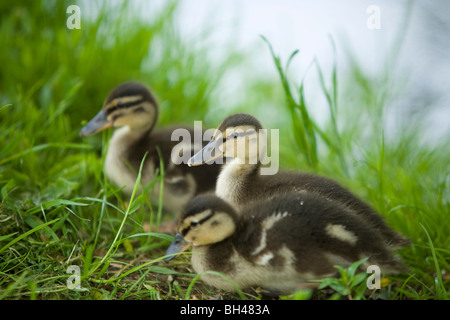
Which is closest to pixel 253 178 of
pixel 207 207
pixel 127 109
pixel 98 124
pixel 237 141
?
pixel 237 141

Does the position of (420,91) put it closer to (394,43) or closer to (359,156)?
(394,43)

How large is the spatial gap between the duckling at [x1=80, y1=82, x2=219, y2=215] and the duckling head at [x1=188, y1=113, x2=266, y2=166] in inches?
17.8

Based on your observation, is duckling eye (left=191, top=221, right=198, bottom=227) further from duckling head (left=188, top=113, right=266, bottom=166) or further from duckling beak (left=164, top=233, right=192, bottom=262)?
duckling head (left=188, top=113, right=266, bottom=166)

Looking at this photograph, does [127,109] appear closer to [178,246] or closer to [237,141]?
[237,141]

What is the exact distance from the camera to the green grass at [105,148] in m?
2.07

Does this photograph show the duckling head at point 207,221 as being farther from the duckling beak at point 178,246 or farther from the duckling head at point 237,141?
the duckling head at point 237,141

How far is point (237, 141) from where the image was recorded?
2188 millimetres

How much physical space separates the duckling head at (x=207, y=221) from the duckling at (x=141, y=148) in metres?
0.66

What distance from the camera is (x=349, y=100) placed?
12.5ft

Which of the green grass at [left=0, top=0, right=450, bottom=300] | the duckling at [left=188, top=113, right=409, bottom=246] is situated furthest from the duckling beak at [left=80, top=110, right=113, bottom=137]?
the duckling at [left=188, top=113, right=409, bottom=246]

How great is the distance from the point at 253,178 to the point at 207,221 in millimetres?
391

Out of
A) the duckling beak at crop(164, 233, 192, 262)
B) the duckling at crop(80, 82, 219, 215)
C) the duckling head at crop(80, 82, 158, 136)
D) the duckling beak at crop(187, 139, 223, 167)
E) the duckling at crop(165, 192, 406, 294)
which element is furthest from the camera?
the duckling head at crop(80, 82, 158, 136)

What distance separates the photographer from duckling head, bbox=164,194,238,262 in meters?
1.94
